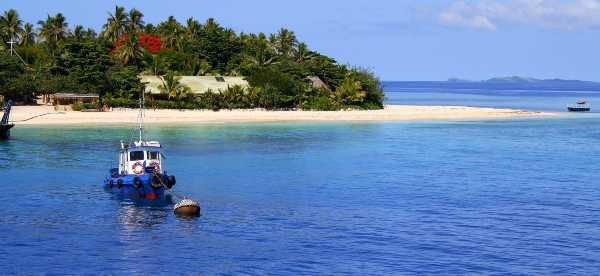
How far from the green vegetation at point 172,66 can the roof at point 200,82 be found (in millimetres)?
1100

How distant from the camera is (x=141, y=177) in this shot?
3994 centimetres

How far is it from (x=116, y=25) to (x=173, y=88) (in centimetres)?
4170

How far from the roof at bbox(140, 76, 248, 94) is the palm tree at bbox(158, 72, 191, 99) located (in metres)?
0.81

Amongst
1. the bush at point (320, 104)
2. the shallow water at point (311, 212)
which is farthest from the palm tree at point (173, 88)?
the shallow water at point (311, 212)

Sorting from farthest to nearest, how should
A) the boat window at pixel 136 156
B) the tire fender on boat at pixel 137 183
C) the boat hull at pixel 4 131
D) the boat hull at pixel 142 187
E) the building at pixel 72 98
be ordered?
the building at pixel 72 98
the boat hull at pixel 4 131
the boat window at pixel 136 156
the tire fender on boat at pixel 137 183
the boat hull at pixel 142 187

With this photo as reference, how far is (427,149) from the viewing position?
67562mm

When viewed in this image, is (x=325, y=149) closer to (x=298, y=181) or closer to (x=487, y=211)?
(x=298, y=181)

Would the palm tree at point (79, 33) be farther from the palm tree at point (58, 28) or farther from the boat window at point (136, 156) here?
the boat window at point (136, 156)

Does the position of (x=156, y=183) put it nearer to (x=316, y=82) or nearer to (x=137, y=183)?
(x=137, y=183)

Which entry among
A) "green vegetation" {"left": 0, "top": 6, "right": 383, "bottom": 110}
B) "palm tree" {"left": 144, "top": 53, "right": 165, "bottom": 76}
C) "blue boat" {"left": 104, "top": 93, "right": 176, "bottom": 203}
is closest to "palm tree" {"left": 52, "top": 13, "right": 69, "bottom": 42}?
"green vegetation" {"left": 0, "top": 6, "right": 383, "bottom": 110}

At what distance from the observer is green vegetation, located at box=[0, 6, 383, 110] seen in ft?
318

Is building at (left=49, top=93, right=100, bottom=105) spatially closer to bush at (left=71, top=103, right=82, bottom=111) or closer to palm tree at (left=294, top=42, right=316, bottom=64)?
bush at (left=71, top=103, right=82, bottom=111)

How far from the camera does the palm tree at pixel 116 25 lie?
134 m

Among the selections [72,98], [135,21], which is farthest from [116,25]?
[72,98]
